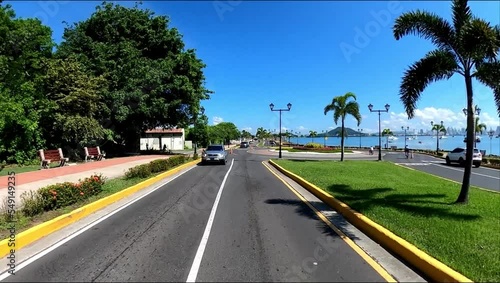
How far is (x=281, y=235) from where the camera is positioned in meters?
7.31

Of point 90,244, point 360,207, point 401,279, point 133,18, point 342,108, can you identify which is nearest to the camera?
point 401,279

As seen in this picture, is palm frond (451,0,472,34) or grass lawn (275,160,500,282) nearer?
grass lawn (275,160,500,282)

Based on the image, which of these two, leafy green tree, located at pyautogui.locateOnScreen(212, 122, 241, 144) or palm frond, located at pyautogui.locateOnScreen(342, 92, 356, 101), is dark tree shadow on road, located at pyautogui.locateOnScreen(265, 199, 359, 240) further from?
leafy green tree, located at pyautogui.locateOnScreen(212, 122, 241, 144)

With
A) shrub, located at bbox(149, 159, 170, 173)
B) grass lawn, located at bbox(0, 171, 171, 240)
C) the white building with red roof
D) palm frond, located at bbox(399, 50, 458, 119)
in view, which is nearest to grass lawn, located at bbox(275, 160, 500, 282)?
palm frond, located at bbox(399, 50, 458, 119)

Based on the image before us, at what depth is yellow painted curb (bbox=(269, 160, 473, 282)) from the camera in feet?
16.1

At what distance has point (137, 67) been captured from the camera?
33.2 m

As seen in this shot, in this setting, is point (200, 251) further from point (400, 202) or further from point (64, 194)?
point (400, 202)

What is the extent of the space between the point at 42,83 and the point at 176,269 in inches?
1007

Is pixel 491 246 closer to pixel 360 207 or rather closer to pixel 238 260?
pixel 360 207

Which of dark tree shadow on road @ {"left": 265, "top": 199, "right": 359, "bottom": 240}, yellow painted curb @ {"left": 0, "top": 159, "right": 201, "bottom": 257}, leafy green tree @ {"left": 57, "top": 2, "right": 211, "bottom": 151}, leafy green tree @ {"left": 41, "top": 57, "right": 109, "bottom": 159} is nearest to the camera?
yellow painted curb @ {"left": 0, "top": 159, "right": 201, "bottom": 257}

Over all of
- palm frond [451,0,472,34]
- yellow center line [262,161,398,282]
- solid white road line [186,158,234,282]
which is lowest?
solid white road line [186,158,234,282]

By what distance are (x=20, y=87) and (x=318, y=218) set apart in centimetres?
2270

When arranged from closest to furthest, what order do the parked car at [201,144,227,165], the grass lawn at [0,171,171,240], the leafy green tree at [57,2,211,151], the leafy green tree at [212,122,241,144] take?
1. the grass lawn at [0,171,171,240]
2. the parked car at [201,144,227,165]
3. the leafy green tree at [57,2,211,151]
4. the leafy green tree at [212,122,241,144]

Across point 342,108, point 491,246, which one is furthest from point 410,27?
point 342,108
